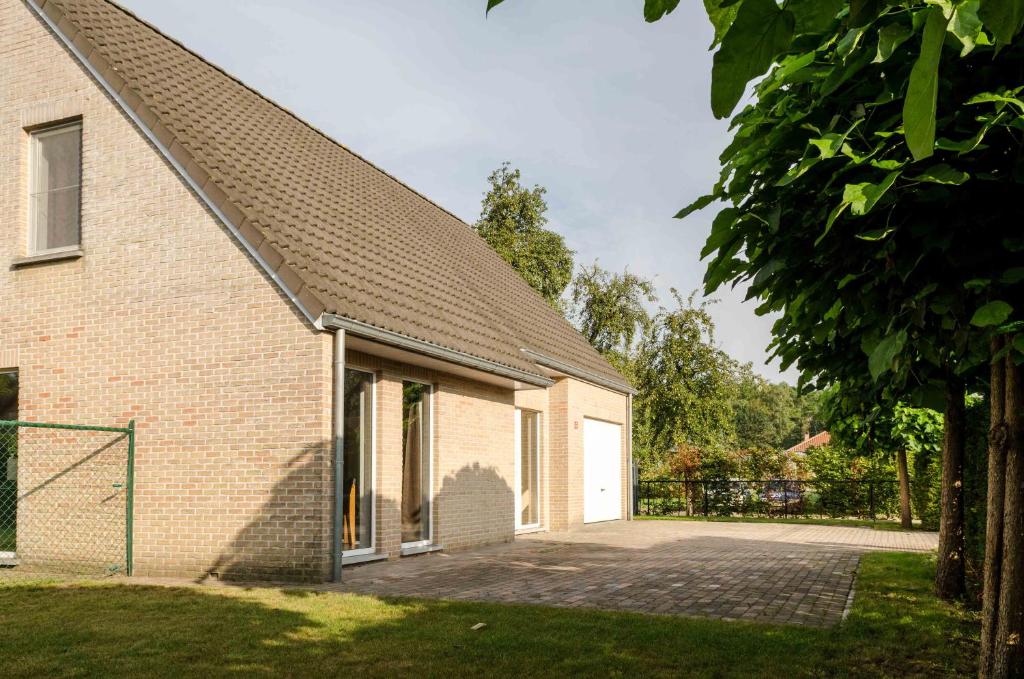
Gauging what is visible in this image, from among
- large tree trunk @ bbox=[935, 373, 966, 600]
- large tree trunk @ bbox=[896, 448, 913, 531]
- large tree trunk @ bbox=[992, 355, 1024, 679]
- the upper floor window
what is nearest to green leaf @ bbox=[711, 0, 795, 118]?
large tree trunk @ bbox=[992, 355, 1024, 679]

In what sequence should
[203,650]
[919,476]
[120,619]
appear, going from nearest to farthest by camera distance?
[203,650]
[120,619]
[919,476]

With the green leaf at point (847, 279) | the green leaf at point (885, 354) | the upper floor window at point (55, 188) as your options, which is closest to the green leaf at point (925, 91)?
the green leaf at point (885, 354)

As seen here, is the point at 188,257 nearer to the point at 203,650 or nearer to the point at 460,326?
the point at 460,326

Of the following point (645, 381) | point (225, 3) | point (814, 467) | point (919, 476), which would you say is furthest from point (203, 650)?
point (645, 381)

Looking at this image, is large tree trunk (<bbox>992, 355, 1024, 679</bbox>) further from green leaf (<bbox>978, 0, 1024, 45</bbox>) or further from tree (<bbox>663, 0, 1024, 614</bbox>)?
green leaf (<bbox>978, 0, 1024, 45</bbox>)

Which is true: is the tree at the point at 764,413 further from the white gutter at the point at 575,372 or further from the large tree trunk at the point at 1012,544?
the large tree trunk at the point at 1012,544

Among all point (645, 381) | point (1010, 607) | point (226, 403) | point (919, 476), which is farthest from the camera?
point (645, 381)

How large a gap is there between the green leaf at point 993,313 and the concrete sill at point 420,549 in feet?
31.0

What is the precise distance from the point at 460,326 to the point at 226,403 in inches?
165

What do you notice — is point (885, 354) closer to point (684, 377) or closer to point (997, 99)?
point (997, 99)

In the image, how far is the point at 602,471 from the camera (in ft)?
66.5

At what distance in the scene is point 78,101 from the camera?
10914 mm

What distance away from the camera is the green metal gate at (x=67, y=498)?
1022 cm

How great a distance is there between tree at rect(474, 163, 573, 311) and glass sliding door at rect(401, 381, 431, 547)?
21.0 m
